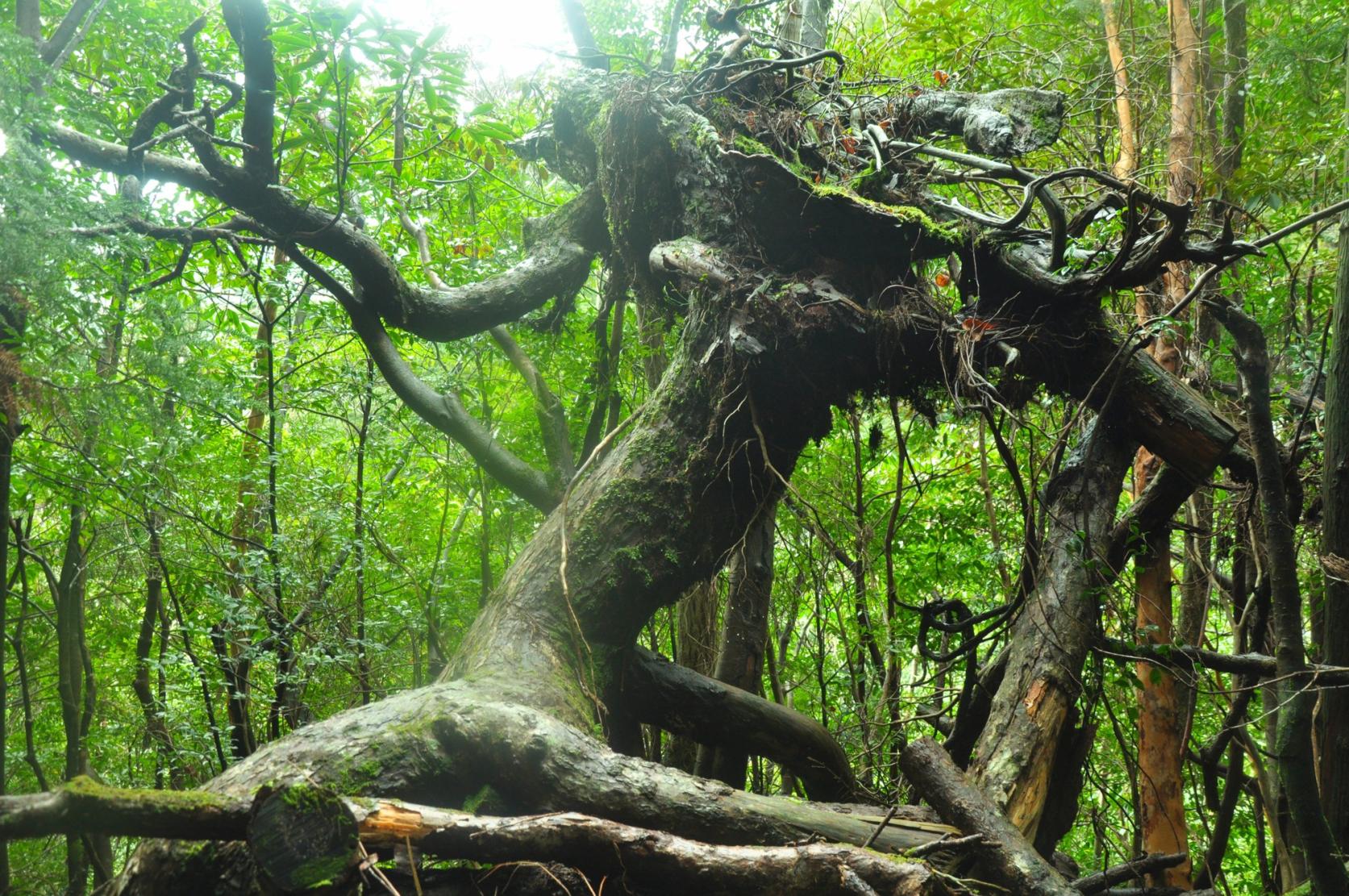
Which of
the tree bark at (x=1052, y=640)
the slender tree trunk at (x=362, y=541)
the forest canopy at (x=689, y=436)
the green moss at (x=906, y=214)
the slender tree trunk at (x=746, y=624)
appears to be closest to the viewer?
the forest canopy at (x=689, y=436)

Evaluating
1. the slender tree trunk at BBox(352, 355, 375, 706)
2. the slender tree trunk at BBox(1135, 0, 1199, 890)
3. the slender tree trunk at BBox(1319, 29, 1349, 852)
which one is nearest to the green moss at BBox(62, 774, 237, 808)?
the slender tree trunk at BBox(352, 355, 375, 706)

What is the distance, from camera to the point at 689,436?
4.11 metres

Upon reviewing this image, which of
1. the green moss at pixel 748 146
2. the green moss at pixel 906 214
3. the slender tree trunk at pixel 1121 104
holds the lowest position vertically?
the green moss at pixel 906 214

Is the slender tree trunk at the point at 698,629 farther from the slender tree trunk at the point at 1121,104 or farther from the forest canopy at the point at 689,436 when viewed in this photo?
the slender tree trunk at the point at 1121,104

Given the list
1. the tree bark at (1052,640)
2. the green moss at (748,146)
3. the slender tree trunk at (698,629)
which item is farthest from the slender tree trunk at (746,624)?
the green moss at (748,146)

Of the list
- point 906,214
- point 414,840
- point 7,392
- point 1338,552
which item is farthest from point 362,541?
point 1338,552

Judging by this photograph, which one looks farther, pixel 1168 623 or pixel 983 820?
pixel 1168 623

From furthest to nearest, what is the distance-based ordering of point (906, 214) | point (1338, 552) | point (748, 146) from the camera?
point (748, 146)
point (906, 214)
point (1338, 552)

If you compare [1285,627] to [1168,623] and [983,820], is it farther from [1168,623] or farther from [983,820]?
[1168,623]

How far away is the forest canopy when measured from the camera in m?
2.97

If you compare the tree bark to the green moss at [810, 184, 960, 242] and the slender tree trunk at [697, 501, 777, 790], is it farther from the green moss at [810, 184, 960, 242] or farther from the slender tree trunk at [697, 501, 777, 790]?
the slender tree trunk at [697, 501, 777, 790]

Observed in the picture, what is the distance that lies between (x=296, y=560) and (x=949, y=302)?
5311 mm

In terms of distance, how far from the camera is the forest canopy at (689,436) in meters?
2.97

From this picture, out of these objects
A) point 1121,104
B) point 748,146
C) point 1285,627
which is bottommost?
point 1285,627
